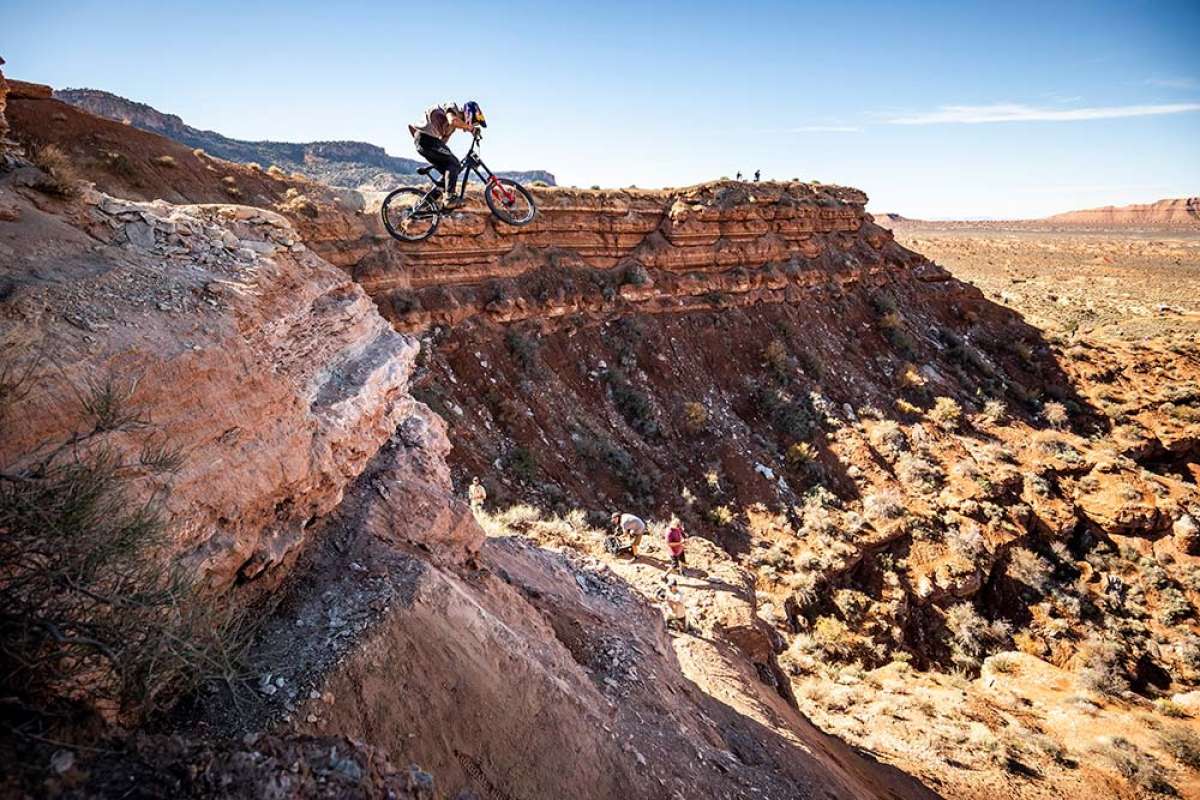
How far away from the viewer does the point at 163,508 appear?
332 centimetres

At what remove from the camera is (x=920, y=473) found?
17844 millimetres

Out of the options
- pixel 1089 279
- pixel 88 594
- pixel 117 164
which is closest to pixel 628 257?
pixel 117 164

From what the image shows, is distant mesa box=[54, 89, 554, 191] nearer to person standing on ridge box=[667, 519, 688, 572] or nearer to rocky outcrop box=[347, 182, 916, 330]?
rocky outcrop box=[347, 182, 916, 330]

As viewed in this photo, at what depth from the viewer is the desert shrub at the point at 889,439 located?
18.8 meters

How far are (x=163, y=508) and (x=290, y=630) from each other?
1158 mm

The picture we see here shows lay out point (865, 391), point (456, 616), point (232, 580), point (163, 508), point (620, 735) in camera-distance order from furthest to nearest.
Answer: point (865, 391) < point (620, 735) < point (456, 616) < point (232, 580) < point (163, 508)

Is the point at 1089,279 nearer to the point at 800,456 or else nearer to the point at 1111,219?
the point at 800,456

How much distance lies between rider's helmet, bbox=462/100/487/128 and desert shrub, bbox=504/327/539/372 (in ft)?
31.9

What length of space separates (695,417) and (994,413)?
1178 centimetres

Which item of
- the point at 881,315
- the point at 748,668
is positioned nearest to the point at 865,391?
the point at 881,315

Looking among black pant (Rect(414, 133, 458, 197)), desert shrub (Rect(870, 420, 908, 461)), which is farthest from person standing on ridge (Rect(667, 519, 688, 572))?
desert shrub (Rect(870, 420, 908, 461))

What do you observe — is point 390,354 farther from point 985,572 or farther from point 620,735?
point 985,572

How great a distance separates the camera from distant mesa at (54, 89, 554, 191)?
44.5m

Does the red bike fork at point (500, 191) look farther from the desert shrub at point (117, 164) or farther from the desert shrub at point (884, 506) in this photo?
the desert shrub at point (884, 506)
